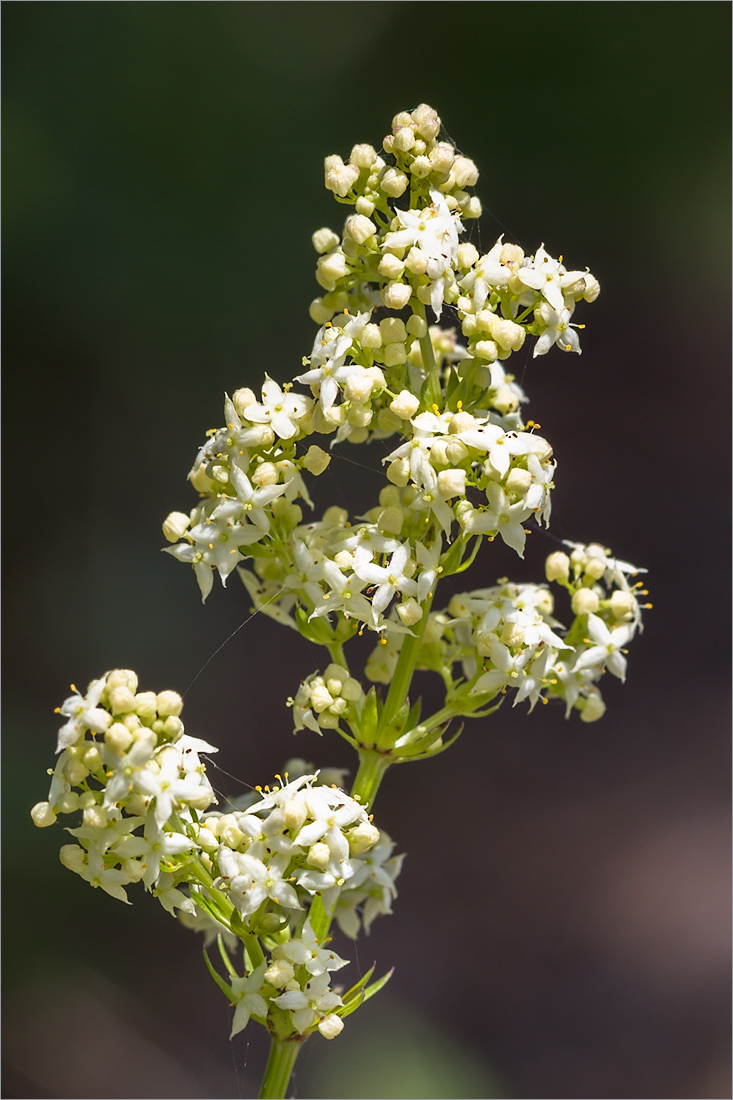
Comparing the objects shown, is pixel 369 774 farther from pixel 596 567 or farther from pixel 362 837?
pixel 596 567

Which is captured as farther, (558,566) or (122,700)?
(558,566)

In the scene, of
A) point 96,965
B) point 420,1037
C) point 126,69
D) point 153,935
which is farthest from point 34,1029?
point 126,69

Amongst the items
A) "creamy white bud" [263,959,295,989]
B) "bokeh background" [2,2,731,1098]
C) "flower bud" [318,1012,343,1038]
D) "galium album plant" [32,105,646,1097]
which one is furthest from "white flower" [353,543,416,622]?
"bokeh background" [2,2,731,1098]

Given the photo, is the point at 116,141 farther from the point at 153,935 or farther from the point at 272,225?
the point at 153,935

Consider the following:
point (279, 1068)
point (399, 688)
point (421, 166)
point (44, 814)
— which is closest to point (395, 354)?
point (421, 166)

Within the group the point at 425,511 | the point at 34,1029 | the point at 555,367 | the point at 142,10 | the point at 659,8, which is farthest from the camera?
the point at 555,367

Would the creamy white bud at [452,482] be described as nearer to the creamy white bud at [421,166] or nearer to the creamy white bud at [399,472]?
the creamy white bud at [399,472]

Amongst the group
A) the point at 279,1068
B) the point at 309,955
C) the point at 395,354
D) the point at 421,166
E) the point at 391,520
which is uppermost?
the point at 421,166
